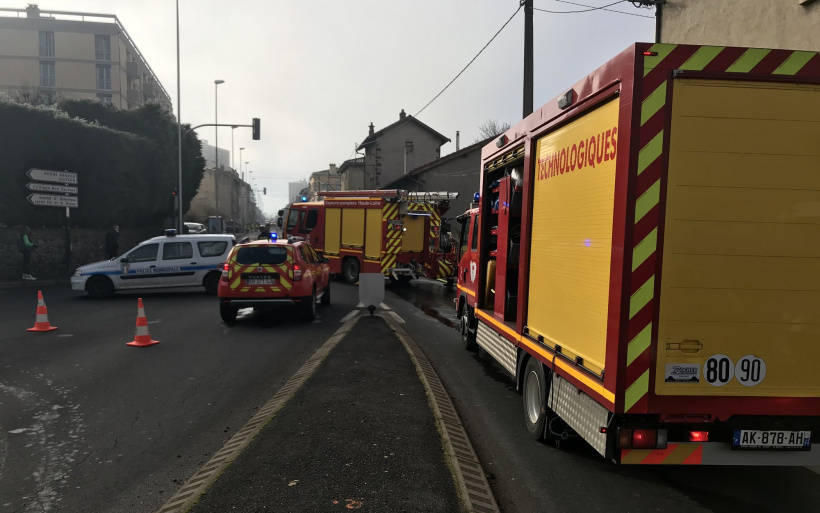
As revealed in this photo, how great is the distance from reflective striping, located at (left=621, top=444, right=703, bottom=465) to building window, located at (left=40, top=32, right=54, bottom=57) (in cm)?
6888

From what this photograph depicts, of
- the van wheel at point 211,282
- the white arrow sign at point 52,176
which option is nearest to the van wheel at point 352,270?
the van wheel at point 211,282

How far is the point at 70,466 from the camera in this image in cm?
420

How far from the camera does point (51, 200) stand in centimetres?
1928

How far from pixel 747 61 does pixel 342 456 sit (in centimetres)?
373

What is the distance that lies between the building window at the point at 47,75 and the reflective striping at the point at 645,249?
223ft

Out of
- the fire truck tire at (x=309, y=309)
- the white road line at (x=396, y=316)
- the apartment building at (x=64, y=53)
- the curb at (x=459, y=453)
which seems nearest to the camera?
the curb at (x=459, y=453)

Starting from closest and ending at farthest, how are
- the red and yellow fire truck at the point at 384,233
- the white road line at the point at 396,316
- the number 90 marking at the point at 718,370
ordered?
1. the number 90 marking at the point at 718,370
2. the white road line at the point at 396,316
3. the red and yellow fire truck at the point at 384,233

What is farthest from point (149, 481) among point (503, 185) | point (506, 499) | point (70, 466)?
point (503, 185)

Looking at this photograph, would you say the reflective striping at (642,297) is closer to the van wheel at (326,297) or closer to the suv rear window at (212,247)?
the van wheel at (326,297)

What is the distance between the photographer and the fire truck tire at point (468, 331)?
8.36m

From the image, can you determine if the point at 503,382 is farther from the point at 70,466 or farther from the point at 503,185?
the point at 70,466

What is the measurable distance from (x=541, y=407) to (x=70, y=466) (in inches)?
149

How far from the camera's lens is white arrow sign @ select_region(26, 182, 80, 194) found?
18.8 metres

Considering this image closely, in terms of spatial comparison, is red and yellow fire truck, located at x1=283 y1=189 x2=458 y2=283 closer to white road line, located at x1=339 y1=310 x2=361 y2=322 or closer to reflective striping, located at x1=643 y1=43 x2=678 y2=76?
white road line, located at x1=339 y1=310 x2=361 y2=322
